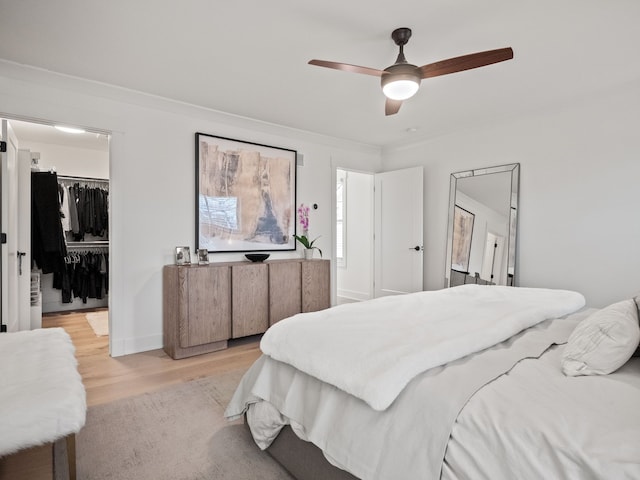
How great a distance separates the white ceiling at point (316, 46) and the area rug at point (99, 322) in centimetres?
272

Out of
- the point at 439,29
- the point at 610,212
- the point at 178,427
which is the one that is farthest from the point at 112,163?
the point at 610,212

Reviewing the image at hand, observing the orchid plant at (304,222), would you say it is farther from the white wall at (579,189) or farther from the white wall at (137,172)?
the white wall at (579,189)

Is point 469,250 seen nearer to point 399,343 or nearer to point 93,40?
point 399,343

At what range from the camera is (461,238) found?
4.45 m

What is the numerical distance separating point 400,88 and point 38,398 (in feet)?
7.80

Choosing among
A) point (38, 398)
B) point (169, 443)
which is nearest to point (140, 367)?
point (169, 443)

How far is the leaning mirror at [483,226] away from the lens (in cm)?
401

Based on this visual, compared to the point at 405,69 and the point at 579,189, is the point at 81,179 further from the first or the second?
the point at 579,189

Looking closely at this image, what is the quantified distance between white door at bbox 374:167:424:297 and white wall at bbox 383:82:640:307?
873 millimetres

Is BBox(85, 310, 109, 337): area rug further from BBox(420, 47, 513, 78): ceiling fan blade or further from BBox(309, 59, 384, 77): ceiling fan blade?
BBox(420, 47, 513, 78): ceiling fan blade

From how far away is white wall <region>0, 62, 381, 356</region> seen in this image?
304 cm

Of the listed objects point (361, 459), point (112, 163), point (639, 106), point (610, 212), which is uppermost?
point (639, 106)

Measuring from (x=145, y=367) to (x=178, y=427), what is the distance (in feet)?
3.89

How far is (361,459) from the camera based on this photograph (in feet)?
3.93
